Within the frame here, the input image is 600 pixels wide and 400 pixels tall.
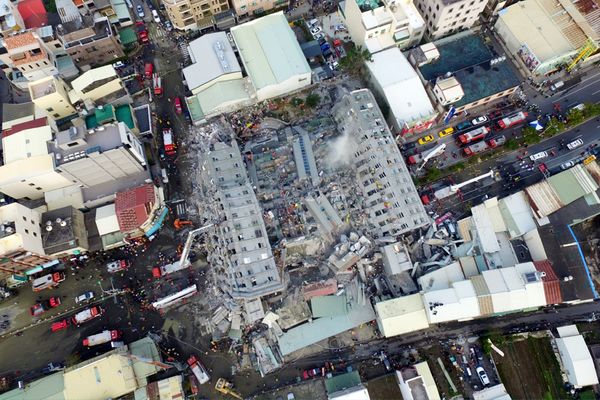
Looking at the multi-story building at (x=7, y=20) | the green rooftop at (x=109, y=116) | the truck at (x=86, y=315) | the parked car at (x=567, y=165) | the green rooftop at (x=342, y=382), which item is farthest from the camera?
the parked car at (x=567, y=165)

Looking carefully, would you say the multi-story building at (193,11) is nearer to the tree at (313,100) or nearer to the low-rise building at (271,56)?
the low-rise building at (271,56)

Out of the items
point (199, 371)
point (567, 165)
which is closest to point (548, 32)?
point (567, 165)

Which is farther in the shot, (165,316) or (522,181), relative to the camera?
(522,181)

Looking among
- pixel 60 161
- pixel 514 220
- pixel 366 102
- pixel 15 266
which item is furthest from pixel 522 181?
pixel 15 266

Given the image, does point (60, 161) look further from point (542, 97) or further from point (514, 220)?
point (542, 97)

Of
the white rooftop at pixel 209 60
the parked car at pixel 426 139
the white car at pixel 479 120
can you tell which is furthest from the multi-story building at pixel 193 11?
the white car at pixel 479 120

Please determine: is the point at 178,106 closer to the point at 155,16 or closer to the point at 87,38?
the point at 87,38

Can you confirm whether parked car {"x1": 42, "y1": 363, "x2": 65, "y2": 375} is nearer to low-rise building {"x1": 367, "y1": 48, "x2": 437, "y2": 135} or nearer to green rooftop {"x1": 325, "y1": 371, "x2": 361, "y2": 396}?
green rooftop {"x1": 325, "y1": 371, "x2": 361, "y2": 396}

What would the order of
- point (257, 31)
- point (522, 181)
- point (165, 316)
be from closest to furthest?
point (165, 316) < point (522, 181) < point (257, 31)
